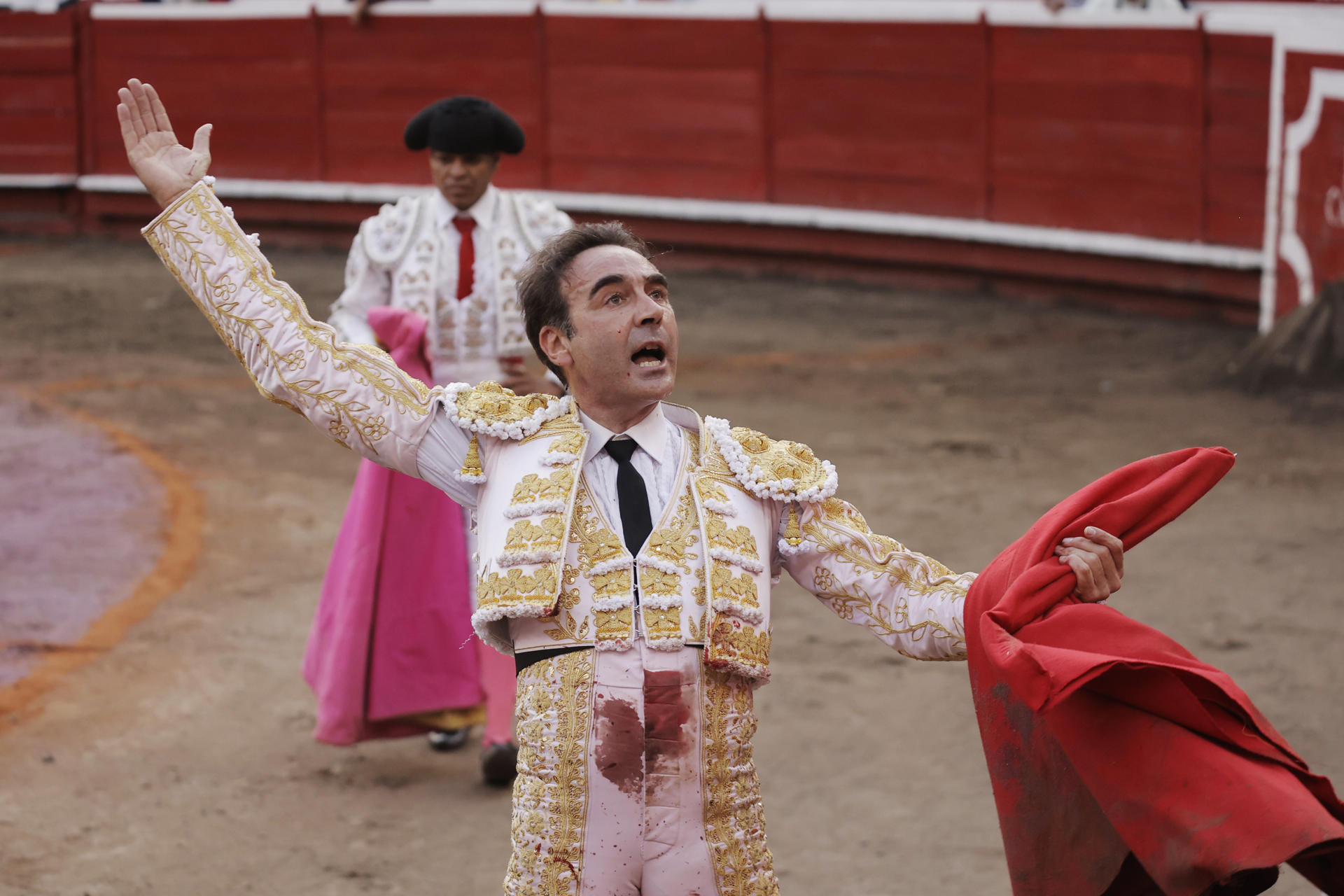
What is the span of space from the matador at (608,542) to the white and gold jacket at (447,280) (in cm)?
191

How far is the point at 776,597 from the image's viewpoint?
5457 mm

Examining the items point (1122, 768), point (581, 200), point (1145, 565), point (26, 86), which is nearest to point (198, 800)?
point (1122, 768)

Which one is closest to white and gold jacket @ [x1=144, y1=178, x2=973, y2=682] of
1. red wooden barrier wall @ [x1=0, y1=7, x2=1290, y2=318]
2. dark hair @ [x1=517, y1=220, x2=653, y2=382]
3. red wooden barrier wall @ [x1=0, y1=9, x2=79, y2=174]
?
dark hair @ [x1=517, y1=220, x2=653, y2=382]

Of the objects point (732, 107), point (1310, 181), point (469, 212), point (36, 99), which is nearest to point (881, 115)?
point (732, 107)

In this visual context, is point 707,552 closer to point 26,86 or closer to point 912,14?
point 912,14

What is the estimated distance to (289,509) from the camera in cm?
633

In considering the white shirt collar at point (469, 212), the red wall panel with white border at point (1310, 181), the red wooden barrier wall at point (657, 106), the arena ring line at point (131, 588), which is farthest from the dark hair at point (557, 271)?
the red wooden barrier wall at point (657, 106)

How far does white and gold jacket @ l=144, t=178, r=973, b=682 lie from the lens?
2.25 meters

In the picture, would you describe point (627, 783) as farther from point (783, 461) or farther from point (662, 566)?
point (783, 461)

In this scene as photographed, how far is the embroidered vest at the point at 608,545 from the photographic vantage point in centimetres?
224

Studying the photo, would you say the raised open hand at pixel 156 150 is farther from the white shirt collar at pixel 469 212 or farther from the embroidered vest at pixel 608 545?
the white shirt collar at pixel 469 212

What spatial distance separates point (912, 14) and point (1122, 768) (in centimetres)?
929

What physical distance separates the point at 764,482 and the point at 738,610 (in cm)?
18

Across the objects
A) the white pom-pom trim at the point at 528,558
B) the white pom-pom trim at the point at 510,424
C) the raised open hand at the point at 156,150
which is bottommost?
the white pom-pom trim at the point at 528,558
